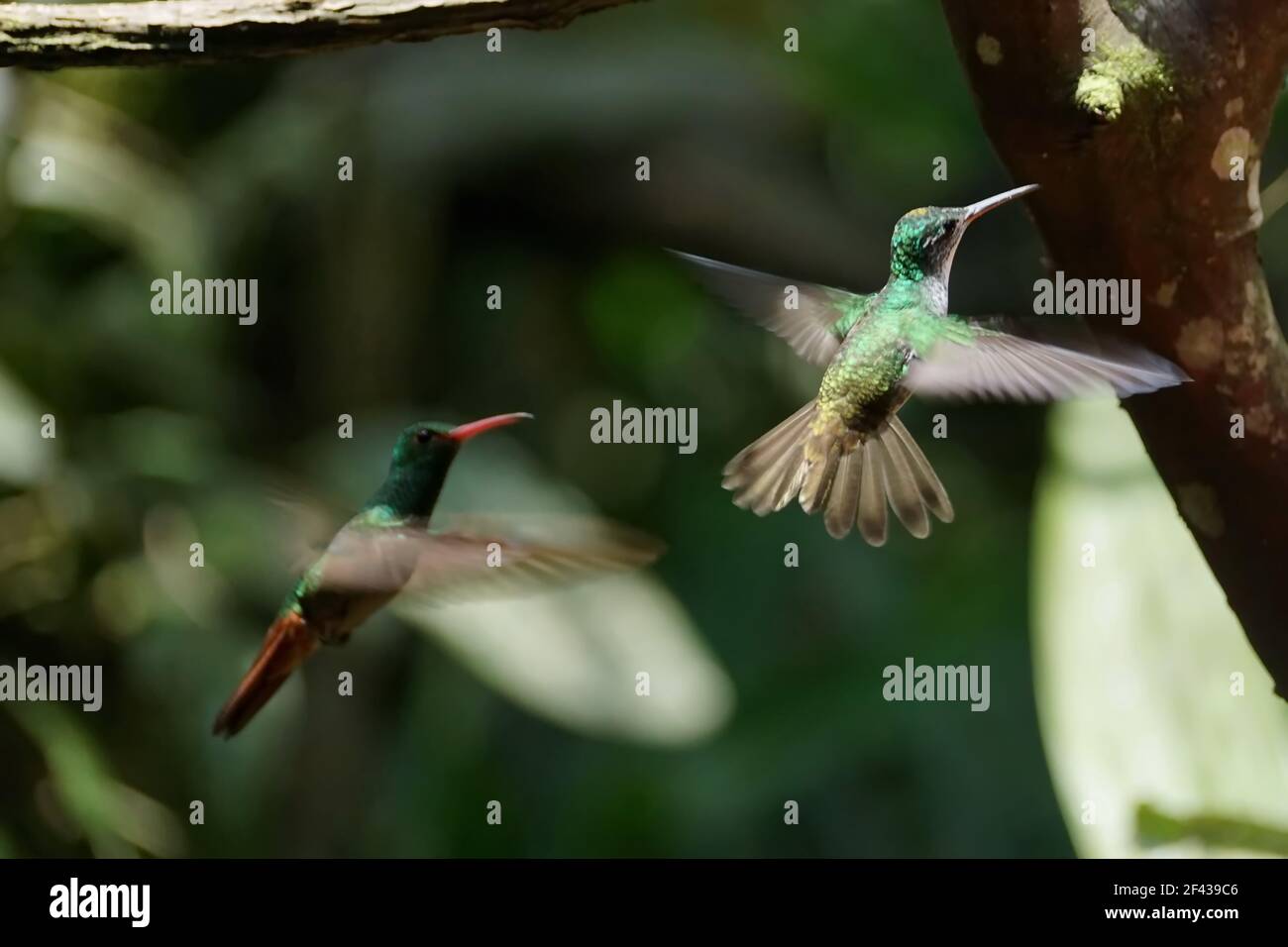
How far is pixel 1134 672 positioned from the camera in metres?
1.30

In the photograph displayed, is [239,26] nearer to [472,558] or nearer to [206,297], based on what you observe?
[472,558]

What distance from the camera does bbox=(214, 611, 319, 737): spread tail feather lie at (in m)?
0.86

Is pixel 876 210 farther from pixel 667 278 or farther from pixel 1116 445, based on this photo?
pixel 1116 445

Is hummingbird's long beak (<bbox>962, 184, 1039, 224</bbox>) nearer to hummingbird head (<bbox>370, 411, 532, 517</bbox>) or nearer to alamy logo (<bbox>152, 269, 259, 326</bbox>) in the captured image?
hummingbird head (<bbox>370, 411, 532, 517</bbox>)

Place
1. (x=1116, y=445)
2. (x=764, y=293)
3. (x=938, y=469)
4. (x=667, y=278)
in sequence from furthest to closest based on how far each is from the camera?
(x=667, y=278), (x=938, y=469), (x=1116, y=445), (x=764, y=293)

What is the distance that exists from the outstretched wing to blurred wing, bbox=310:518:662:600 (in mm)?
140

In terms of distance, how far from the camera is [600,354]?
8.51ft

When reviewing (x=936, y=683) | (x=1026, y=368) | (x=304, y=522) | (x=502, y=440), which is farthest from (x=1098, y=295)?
(x=502, y=440)

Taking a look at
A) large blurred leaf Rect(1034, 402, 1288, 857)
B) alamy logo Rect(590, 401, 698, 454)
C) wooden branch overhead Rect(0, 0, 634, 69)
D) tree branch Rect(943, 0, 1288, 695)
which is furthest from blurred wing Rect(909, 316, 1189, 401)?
alamy logo Rect(590, 401, 698, 454)

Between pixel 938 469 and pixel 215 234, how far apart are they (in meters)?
1.16

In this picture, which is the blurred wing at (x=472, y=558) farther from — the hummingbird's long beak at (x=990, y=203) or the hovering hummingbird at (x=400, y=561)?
the hummingbird's long beak at (x=990, y=203)
